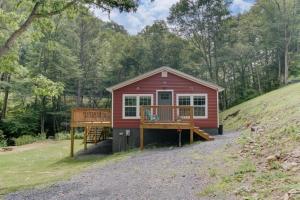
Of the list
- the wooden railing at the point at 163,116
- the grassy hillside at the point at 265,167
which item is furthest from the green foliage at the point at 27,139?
the grassy hillside at the point at 265,167

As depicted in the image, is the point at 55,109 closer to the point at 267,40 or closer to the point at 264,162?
the point at 267,40

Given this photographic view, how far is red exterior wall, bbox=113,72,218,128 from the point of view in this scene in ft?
62.4

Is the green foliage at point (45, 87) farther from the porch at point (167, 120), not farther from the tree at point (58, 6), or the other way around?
the porch at point (167, 120)

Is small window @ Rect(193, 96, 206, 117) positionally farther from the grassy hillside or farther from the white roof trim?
the grassy hillside

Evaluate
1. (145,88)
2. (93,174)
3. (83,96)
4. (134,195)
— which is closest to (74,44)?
(83,96)

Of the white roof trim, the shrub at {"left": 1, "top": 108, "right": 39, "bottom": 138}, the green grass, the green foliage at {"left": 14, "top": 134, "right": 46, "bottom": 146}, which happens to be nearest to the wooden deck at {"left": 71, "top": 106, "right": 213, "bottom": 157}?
the green grass

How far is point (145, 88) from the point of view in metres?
19.4

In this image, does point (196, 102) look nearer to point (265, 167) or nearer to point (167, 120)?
point (167, 120)

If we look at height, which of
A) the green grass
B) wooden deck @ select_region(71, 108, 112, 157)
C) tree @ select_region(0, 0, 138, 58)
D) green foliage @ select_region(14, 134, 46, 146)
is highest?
tree @ select_region(0, 0, 138, 58)

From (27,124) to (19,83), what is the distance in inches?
150

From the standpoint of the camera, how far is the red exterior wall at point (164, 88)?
1903 cm

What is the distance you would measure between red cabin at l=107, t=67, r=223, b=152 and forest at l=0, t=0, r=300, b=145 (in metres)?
14.5

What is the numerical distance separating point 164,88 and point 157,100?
30.0 inches

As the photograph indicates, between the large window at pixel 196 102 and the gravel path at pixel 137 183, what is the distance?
729 centimetres
